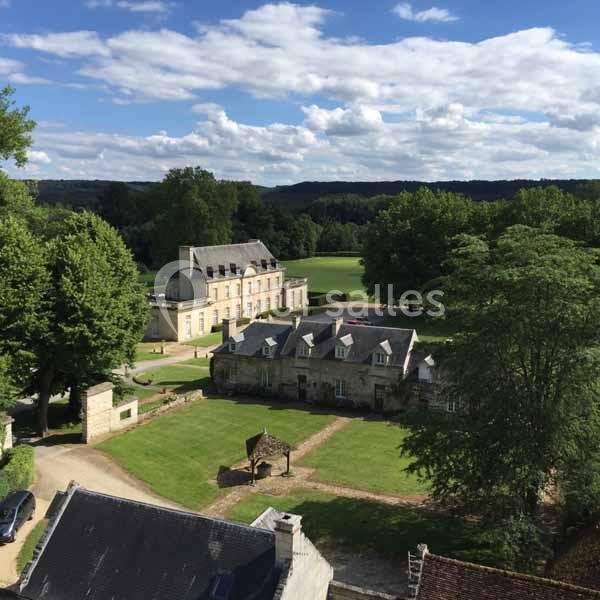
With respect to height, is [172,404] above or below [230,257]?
below

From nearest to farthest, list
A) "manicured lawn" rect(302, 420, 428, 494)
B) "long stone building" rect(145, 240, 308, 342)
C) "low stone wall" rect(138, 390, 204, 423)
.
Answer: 1. "manicured lawn" rect(302, 420, 428, 494)
2. "low stone wall" rect(138, 390, 204, 423)
3. "long stone building" rect(145, 240, 308, 342)

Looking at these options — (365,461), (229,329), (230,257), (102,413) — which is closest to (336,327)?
(229,329)

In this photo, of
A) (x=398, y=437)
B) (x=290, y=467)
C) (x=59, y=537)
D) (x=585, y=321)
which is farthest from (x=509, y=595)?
(x=398, y=437)

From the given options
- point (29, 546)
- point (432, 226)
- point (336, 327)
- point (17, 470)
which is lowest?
point (29, 546)

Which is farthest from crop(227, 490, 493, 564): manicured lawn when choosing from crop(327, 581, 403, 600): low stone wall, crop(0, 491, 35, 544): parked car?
crop(0, 491, 35, 544): parked car

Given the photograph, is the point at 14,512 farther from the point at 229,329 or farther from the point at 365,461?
the point at 229,329

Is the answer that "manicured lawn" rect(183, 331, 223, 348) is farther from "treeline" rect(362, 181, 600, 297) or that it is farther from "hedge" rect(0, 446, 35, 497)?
"hedge" rect(0, 446, 35, 497)

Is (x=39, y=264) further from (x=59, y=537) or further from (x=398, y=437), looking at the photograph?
(x=398, y=437)
